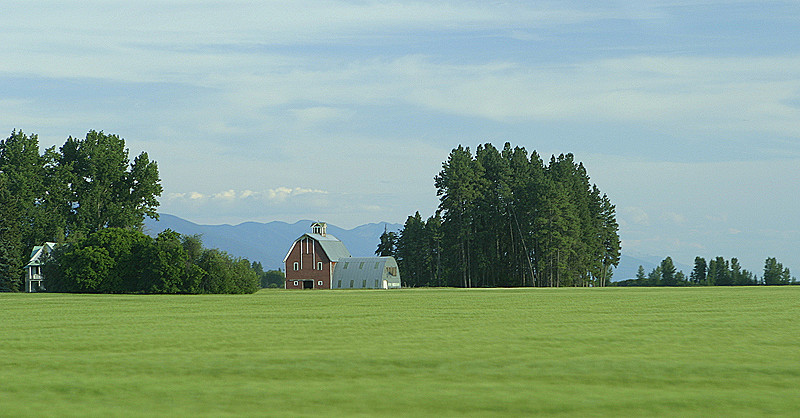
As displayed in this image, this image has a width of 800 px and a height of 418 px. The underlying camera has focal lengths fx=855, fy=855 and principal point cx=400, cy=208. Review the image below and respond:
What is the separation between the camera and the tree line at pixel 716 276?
103 metres

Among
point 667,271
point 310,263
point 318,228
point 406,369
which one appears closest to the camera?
point 406,369

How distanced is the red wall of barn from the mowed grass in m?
74.6

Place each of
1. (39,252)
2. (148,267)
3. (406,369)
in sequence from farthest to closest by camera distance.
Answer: (39,252)
(148,267)
(406,369)

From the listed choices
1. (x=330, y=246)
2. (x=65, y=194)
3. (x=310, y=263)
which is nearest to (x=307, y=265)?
(x=310, y=263)

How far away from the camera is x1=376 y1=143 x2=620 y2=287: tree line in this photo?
91438mm

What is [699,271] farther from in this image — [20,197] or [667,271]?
[20,197]

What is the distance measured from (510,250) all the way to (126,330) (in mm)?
81763

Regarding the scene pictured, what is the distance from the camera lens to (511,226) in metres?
97.0

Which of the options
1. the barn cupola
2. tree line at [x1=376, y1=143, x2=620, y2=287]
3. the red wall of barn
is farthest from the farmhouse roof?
tree line at [x1=376, y1=143, x2=620, y2=287]

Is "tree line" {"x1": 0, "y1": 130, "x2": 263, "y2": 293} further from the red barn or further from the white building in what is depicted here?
the red barn

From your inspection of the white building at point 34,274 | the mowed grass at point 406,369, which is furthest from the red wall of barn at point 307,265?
the mowed grass at point 406,369

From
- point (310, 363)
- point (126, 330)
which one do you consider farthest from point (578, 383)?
point (126, 330)

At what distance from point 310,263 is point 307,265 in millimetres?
469

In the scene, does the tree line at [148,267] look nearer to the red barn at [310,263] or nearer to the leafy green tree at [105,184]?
the leafy green tree at [105,184]
